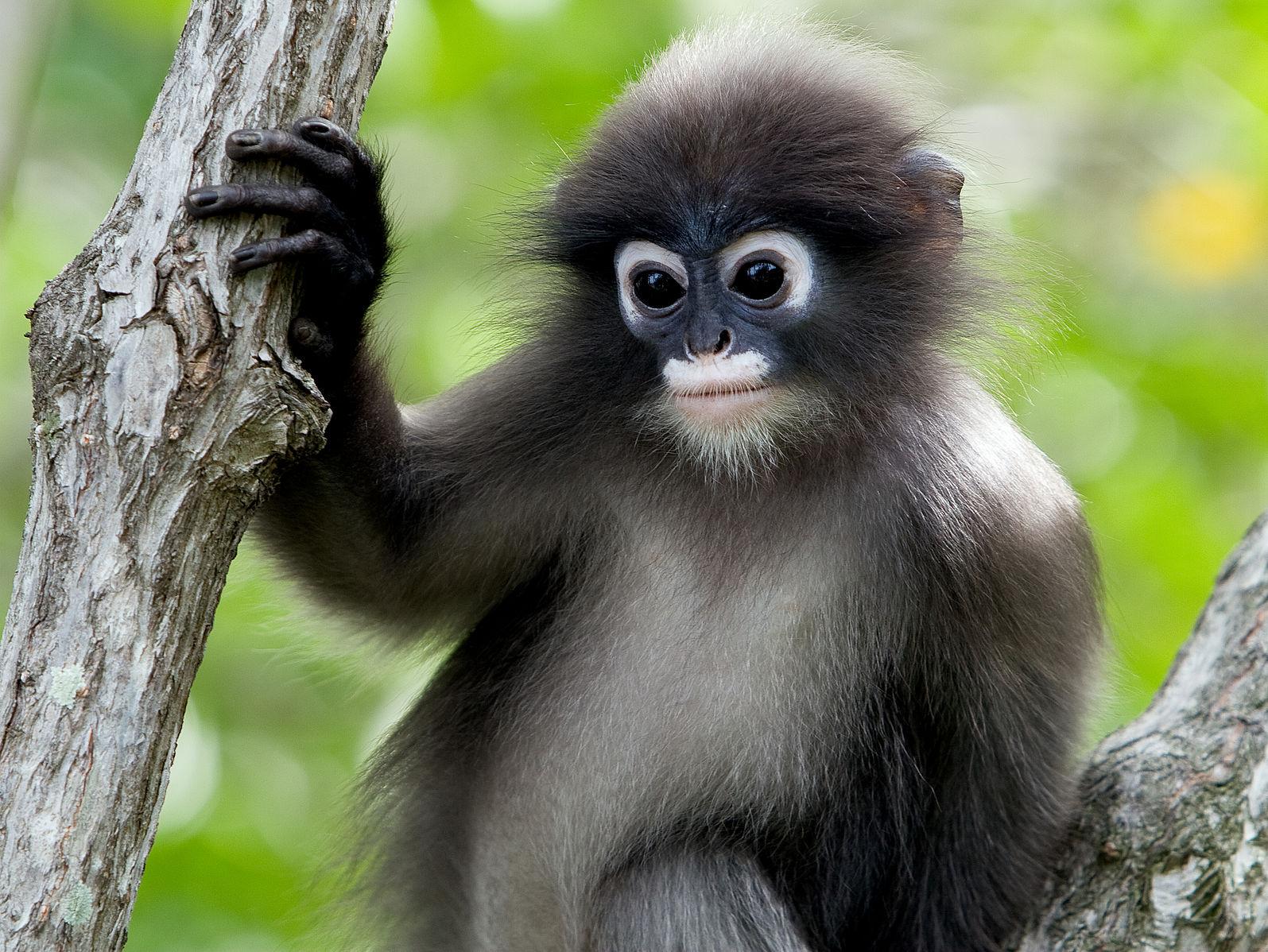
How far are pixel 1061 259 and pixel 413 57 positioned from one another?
2.88m

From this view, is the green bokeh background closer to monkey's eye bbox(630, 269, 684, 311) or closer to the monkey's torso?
the monkey's torso

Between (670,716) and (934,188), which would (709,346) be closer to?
(934,188)

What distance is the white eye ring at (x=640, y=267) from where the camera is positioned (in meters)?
3.48

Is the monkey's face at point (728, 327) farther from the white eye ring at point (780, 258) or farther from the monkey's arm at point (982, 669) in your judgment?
the monkey's arm at point (982, 669)

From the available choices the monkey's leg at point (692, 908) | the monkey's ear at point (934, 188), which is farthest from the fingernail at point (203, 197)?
the monkey's leg at point (692, 908)

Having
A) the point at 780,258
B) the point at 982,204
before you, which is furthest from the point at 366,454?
the point at 982,204

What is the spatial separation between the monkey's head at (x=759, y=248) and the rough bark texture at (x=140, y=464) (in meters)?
0.92

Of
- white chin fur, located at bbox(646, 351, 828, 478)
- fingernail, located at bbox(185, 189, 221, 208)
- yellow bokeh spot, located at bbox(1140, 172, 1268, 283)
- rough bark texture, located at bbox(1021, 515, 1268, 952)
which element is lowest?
rough bark texture, located at bbox(1021, 515, 1268, 952)

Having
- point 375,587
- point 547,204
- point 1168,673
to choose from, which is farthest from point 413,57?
point 1168,673

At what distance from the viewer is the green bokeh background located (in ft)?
19.5

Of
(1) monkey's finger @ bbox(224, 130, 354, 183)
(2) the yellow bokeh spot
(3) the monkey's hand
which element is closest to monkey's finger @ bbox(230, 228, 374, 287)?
(3) the monkey's hand

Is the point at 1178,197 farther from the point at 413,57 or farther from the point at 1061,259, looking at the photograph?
the point at 413,57

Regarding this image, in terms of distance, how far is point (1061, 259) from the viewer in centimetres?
497

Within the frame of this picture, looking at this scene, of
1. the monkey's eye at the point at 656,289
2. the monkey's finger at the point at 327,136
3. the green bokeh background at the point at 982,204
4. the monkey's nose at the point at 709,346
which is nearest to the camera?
the monkey's finger at the point at 327,136
